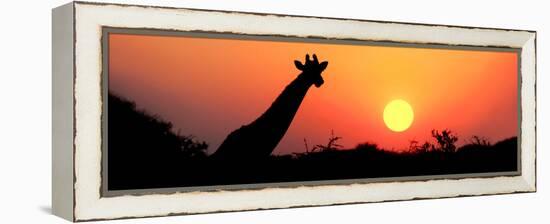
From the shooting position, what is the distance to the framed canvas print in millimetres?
5953

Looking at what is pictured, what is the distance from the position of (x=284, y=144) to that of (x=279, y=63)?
528 mm

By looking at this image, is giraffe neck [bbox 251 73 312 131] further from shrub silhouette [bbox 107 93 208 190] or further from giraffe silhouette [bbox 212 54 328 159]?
shrub silhouette [bbox 107 93 208 190]

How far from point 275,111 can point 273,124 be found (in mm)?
85

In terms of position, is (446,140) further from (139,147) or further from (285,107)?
(139,147)

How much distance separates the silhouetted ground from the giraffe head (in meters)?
0.40

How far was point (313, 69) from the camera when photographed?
6.74 meters

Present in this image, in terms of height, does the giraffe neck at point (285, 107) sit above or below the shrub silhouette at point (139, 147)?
above

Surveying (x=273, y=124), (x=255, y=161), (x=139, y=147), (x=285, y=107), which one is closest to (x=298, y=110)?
(x=285, y=107)

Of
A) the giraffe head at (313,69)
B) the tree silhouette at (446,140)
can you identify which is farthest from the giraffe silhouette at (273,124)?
the tree silhouette at (446,140)

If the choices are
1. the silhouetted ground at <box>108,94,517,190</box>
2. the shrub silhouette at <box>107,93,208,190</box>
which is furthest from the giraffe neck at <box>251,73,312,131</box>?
the shrub silhouette at <box>107,93,208,190</box>

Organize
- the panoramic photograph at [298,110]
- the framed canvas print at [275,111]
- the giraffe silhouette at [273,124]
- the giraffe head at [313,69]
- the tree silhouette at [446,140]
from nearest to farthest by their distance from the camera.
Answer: the framed canvas print at [275,111] → the panoramic photograph at [298,110] → the giraffe silhouette at [273,124] → the giraffe head at [313,69] → the tree silhouette at [446,140]

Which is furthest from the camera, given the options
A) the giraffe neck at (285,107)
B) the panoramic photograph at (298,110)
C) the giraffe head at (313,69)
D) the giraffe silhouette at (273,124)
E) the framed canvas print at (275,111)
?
the giraffe head at (313,69)

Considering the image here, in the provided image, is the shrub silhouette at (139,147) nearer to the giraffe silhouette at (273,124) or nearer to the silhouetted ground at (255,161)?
the silhouetted ground at (255,161)

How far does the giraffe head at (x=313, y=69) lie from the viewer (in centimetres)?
Answer: 671
